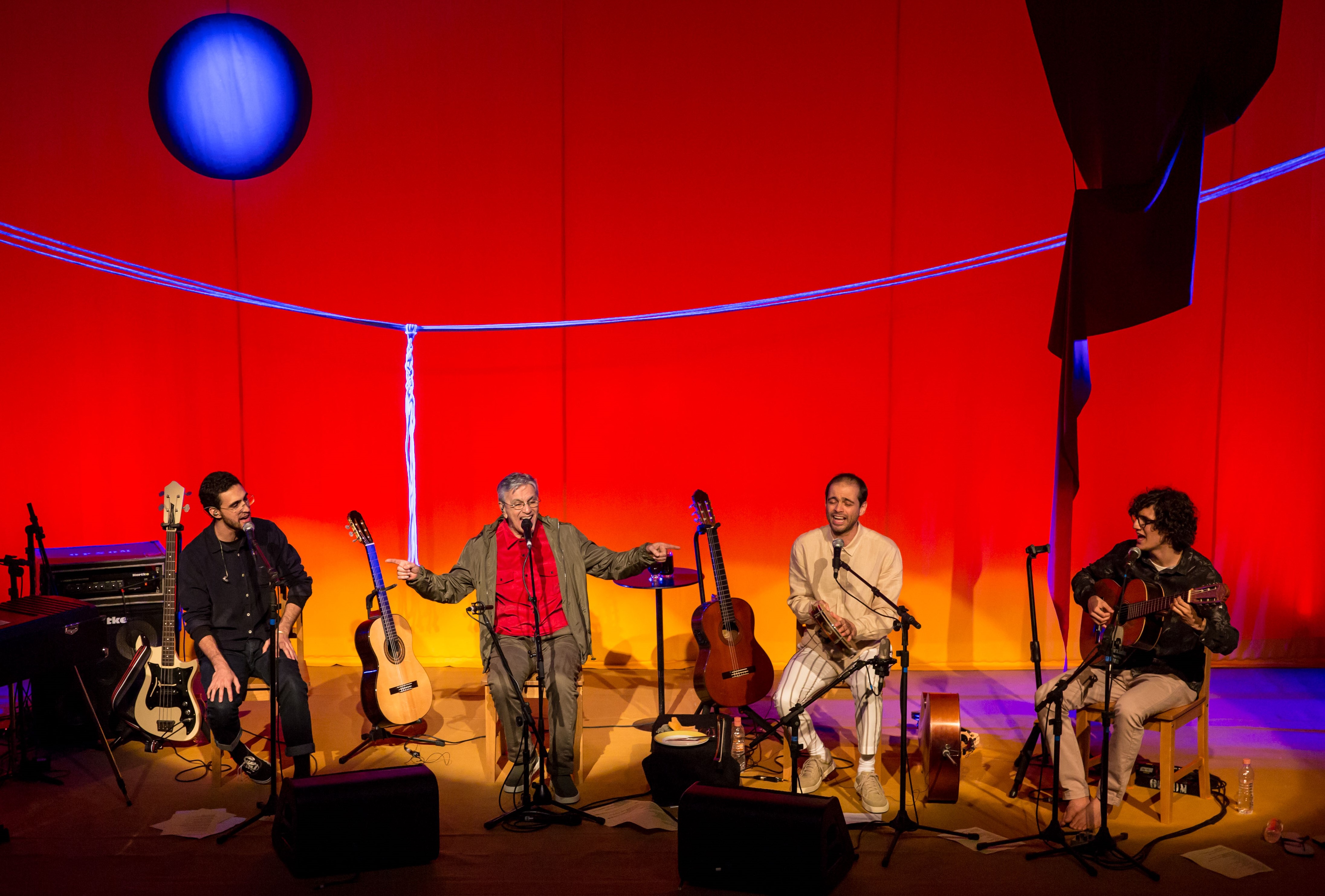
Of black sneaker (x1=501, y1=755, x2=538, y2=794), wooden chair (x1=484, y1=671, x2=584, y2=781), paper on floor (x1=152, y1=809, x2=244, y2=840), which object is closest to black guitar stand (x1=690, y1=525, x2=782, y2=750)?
wooden chair (x1=484, y1=671, x2=584, y2=781)

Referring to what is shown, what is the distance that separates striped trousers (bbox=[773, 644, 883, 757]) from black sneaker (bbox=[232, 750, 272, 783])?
7.00 ft

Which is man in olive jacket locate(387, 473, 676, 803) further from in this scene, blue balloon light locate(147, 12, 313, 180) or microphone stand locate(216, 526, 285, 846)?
blue balloon light locate(147, 12, 313, 180)

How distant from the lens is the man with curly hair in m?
3.67

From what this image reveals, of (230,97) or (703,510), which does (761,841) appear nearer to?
(703,510)

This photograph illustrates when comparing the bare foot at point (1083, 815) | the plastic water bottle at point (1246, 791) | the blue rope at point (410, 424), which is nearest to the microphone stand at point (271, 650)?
the blue rope at point (410, 424)

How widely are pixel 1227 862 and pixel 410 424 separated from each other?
4.44 m

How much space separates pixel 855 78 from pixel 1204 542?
333 cm

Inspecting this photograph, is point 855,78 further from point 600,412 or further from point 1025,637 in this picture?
point 1025,637

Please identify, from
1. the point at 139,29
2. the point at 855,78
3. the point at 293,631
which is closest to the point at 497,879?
the point at 293,631

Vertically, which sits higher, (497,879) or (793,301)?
(793,301)

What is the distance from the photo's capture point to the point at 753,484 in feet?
18.9

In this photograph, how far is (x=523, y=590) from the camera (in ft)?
14.1

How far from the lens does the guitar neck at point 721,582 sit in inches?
167

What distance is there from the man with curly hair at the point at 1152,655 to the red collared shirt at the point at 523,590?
6.60ft
